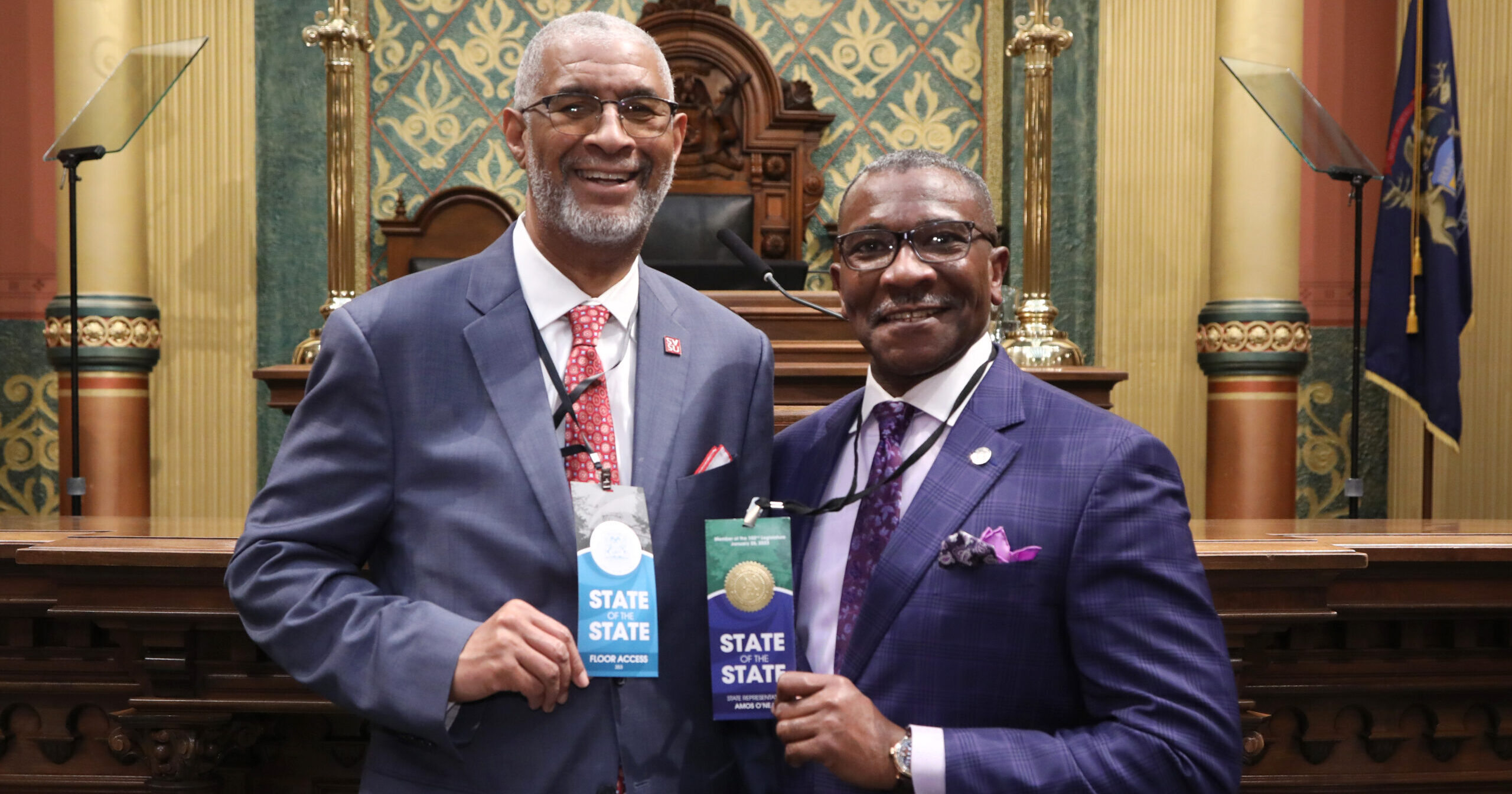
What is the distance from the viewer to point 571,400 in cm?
147

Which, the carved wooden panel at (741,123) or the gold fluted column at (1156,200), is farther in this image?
the carved wooden panel at (741,123)

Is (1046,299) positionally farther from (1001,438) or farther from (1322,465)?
(1001,438)

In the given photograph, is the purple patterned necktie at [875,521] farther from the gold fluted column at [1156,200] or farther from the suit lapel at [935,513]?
the gold fluted column at [1156,200]

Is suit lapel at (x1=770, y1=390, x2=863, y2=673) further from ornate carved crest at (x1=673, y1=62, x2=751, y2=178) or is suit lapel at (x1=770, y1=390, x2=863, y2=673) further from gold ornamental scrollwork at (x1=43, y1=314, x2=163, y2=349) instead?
gold ornamental scrollwork at (x1=43, y1=314, x2=163, y2=349)

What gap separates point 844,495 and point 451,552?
481mm

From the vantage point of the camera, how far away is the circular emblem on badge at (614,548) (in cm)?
136

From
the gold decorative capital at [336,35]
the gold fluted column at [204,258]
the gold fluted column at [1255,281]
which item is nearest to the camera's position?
the gold decorative capital at [336,35]

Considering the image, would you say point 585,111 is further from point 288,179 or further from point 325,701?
point 288,179

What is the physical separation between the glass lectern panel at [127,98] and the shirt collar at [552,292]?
3.37m

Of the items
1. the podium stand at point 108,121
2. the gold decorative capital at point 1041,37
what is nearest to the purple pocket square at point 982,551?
the gold decorative capital at point 1041,37

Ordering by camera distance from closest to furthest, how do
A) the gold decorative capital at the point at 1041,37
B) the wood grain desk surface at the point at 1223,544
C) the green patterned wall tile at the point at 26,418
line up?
1. the wood grain desk surface at the point at 1223,544
2. the gold decorative capital at the point at 1041,37
3. the green patterned wall tile at the point at 26,418

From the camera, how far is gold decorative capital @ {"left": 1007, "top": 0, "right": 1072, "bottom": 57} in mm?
4410

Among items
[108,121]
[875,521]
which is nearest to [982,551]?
[875,521]

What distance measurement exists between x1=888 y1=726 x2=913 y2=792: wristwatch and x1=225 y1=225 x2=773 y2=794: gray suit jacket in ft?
0.88
